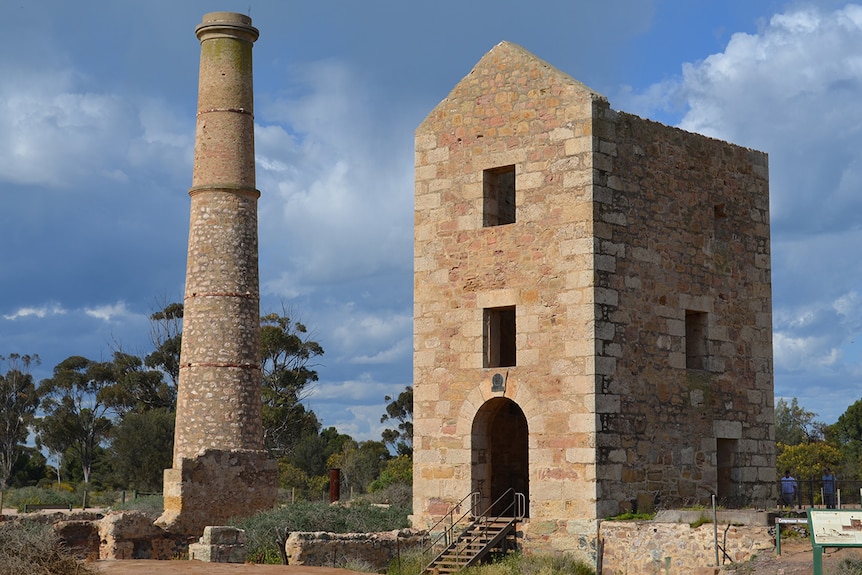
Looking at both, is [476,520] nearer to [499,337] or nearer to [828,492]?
[499,337]

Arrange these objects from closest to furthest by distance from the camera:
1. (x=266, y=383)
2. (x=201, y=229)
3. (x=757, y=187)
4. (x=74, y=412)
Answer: (x=757, y=187)
(x=201, y=229)
(x=266, y=383)
(x=74, y=412)

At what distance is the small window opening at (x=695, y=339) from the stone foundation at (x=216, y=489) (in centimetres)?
919

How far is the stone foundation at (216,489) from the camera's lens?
22141 mm

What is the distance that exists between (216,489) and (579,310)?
929 cm

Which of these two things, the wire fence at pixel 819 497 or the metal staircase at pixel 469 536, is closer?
the metal staircase at pixel 469 536

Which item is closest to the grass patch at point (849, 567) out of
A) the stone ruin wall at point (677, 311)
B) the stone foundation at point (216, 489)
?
the stone ruin wall at point (677, 311)

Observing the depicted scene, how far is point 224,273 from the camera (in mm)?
24859

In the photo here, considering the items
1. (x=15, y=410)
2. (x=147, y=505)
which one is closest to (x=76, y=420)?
(x=15, y=410)

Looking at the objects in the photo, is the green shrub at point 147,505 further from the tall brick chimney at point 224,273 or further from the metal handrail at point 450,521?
the metal handrail at point 450,521

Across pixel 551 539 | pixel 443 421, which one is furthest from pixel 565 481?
pixel 443 421

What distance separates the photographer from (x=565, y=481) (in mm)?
16609

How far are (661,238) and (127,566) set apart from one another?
876cm

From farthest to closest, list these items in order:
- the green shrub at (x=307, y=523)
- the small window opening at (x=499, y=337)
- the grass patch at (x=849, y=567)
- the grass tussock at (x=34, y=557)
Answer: the green shrub at (x=307, y=523)
the small window opening at (x=499, y=337)
the grass tussock at (x=34, y=557)
the grass patch at (x=849, y=567)

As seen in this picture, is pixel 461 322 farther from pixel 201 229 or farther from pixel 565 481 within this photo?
pixel 201 229
